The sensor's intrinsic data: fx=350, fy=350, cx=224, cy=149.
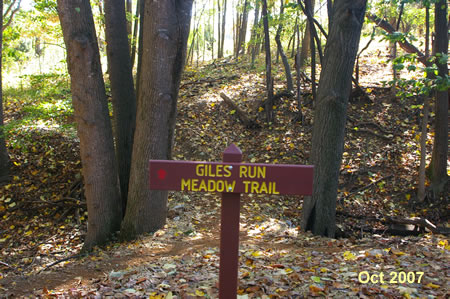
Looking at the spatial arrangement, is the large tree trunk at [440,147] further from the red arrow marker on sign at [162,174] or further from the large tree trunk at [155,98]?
the red arrow marker on sign at [162,174]

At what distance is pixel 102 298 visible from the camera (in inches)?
139

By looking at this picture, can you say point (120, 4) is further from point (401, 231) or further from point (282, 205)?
point (401, 231)

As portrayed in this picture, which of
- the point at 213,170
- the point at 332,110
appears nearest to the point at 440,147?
the point at 332,110

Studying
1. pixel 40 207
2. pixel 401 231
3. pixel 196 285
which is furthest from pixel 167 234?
pixel 401 231

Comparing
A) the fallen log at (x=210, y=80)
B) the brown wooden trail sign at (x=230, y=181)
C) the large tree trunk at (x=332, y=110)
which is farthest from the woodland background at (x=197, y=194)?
the fallen log at (x=210, y=80)

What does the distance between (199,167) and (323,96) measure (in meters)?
3.47

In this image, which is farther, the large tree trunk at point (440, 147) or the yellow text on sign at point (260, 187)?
the large tree trunk at point (440, 147)
